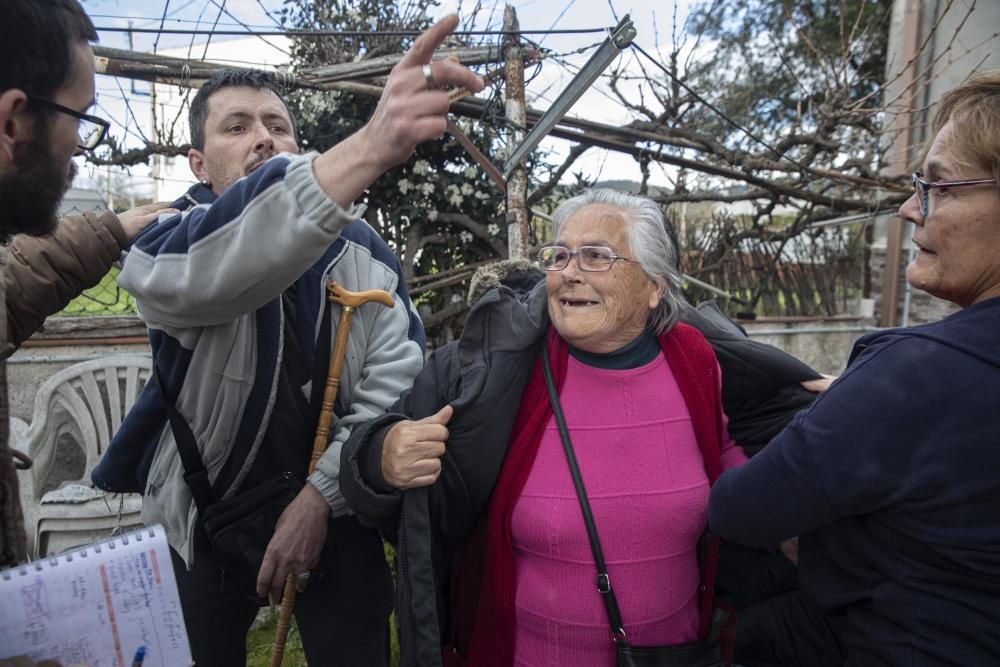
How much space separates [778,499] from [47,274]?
2.06 metres

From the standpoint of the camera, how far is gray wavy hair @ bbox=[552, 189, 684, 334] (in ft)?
5.85

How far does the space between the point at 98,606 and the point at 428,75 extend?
111cm

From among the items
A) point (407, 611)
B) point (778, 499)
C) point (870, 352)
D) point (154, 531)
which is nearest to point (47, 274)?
point (154, 531)

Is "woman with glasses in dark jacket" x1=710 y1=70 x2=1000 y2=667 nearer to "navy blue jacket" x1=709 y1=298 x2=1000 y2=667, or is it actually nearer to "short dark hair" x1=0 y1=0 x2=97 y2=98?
"navy blue jacket" x1=709 y1=298 x2=1000 y2=667

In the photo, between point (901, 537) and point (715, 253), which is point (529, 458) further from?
point (715, 253)

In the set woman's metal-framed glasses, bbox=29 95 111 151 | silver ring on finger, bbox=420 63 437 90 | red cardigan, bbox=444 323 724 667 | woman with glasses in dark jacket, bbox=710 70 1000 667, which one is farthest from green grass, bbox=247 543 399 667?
silver ring on finger, bbox=420 63 437 90

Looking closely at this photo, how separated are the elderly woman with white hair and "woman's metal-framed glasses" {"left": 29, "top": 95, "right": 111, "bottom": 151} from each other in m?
0.86

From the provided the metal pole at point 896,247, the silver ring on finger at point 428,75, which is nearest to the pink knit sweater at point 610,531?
the silver ring on finger at point 428,75

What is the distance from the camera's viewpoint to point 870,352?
1241 mm

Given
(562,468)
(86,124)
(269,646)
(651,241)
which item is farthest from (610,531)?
(269,646)

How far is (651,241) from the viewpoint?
1794 mm

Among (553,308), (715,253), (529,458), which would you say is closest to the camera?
(529,458)

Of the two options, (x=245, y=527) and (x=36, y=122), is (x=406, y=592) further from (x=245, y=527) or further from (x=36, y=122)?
(x=36, y=122)

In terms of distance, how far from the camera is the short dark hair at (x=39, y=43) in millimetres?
953
